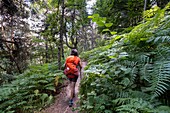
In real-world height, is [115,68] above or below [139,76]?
above

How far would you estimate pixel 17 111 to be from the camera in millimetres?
5062

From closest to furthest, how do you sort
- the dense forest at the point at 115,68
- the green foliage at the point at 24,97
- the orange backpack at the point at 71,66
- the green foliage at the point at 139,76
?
the green foliage at the point at 139,76 → the dense forest at the point at 115,68 → the orange backpack at the point at 71,66 → the green foliage at the point at 24,97

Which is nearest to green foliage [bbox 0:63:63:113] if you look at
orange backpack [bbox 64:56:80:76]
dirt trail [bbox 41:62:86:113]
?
dirt trail [bbox 41:62:86:113]

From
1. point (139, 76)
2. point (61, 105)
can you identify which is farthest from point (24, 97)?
point (139, 76)

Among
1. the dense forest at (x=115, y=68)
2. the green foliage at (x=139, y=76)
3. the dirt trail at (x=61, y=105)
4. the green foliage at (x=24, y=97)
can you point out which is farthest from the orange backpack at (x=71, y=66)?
the green foliage at (x=139, y=76)

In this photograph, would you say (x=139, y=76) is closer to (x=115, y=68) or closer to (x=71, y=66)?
(x=115, y=68)

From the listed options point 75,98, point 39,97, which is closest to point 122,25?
point 75,98

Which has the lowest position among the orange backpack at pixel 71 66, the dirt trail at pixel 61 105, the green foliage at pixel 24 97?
the dirt trail at pixel 61 105

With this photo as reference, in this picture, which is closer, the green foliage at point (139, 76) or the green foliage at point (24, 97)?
the green foliage at point (139, 76)

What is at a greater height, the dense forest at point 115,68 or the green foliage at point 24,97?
the dense forest at point 115,68

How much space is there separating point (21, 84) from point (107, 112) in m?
A: 4.86

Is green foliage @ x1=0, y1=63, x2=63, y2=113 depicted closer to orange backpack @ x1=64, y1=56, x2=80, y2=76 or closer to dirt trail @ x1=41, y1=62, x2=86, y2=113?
dirt trail @ x1=41, y1=62, x2=86, y2=113

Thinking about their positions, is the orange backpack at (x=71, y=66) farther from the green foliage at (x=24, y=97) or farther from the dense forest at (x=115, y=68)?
the green foliage at (x=24, y=97)

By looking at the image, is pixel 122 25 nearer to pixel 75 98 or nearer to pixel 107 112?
pixel 75 98
